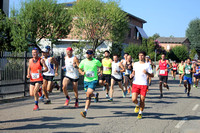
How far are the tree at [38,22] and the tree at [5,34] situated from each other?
0.69 metres

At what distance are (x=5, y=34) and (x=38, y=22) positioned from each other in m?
3.10

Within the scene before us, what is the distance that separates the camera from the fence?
1069cm

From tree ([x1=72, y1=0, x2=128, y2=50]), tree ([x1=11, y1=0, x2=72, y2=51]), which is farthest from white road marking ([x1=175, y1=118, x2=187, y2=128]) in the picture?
tree ([x1=72, y1=0, x2=128, y2=50])

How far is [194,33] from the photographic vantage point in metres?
96.8

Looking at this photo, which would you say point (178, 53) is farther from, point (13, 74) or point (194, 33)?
point (13, 74)

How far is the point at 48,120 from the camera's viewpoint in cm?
737

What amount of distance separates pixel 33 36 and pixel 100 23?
626 centimetres

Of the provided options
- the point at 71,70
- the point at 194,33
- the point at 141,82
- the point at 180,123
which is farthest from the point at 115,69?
the point at 194,33

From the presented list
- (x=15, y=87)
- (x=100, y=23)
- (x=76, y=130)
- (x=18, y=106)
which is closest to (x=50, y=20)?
(x=100, y=23)

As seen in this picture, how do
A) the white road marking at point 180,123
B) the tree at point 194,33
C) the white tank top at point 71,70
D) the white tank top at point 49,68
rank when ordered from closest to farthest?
the white road marking at point 180,123, the white tank top at point 71,70, the white tank top at point 49,68, the tree at point 194,33

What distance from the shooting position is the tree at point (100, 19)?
83.3 feet

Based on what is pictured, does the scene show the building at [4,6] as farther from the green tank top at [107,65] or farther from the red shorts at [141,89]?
the red shorts at [141,89]

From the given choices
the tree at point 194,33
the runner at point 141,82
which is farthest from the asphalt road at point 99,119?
the tree at point 194,33

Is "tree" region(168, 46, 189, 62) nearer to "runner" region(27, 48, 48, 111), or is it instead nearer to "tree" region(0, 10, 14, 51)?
"tree" region(0, 10, 14, 51)
